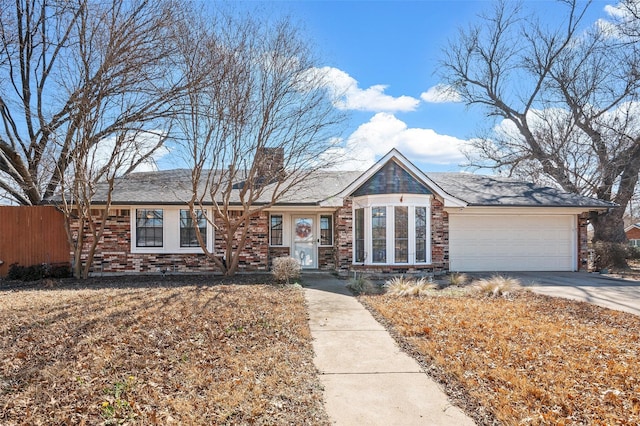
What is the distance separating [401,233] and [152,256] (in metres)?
8.39

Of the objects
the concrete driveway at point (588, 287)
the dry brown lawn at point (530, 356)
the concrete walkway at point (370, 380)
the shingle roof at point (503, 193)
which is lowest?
the concrete driveway at point (588, 287)

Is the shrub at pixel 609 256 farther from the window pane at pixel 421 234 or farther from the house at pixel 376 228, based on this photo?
the window pane at pixel 421 234

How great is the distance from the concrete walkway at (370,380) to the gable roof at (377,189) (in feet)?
20.8

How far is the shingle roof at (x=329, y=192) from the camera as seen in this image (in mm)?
12711

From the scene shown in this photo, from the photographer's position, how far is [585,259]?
14.1 metres

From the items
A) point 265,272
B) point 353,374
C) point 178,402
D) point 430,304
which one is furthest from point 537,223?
point 178,402

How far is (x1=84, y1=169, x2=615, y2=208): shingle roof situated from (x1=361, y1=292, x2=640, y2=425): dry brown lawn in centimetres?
613

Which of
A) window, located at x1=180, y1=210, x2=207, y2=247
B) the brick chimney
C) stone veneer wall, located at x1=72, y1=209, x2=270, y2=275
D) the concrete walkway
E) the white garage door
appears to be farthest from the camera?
the white garage door

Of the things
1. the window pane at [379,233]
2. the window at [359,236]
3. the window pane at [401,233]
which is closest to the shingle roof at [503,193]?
the window pane at [401,233]

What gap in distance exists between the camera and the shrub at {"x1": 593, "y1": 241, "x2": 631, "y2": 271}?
1460cm

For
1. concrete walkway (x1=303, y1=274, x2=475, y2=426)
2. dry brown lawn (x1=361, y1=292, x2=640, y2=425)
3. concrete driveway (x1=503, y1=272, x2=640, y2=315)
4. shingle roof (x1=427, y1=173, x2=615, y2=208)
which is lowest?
concrete driveway (x1=503, y1=272, x2=640, y2=315)

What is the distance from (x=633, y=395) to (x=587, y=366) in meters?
0.71

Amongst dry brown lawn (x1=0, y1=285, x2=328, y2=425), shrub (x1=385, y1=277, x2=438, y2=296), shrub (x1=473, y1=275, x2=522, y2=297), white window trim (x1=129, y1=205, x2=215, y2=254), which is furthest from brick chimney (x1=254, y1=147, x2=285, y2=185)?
shrub (x1=473, y1=275, x2=522, y2=297)

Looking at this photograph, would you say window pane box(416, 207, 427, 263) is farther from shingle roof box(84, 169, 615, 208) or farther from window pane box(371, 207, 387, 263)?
window pane box(371, 207, 387, 263)
